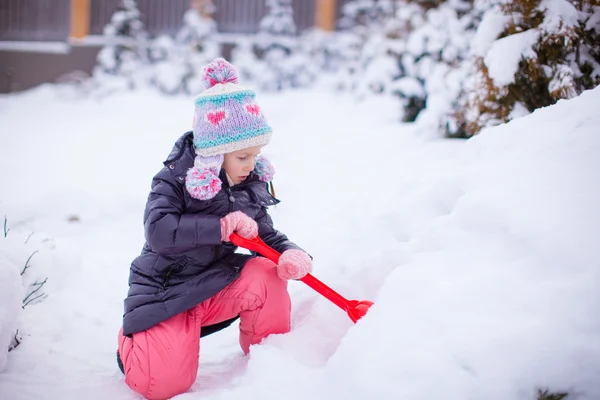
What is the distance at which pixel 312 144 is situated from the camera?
5281mm

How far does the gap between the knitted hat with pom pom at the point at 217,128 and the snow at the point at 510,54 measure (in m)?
1.47

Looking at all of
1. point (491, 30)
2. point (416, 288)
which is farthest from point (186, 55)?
point (416, 288)

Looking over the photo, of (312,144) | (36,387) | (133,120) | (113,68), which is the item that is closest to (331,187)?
(312,144)

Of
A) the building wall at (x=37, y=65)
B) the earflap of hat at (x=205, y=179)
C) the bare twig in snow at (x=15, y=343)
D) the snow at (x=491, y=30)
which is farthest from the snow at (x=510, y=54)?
the building wall at (x=37, y=65)

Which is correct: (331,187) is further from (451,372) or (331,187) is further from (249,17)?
(249,17)

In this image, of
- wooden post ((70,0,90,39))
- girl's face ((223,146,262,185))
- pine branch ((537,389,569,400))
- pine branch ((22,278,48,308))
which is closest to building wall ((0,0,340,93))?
wooden post ((70,0,90,39))

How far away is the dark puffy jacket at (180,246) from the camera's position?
5.43ft

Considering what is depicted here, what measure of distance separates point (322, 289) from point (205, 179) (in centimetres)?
58

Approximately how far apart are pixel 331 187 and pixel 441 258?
2.17 meters

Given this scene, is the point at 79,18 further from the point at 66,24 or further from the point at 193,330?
the point at 193,330

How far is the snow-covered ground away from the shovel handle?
0.12m

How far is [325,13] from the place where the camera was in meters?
10.6

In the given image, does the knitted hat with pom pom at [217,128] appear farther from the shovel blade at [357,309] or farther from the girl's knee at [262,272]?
the shovel blade at [357,309]

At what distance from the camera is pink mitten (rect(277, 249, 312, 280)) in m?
1.76
